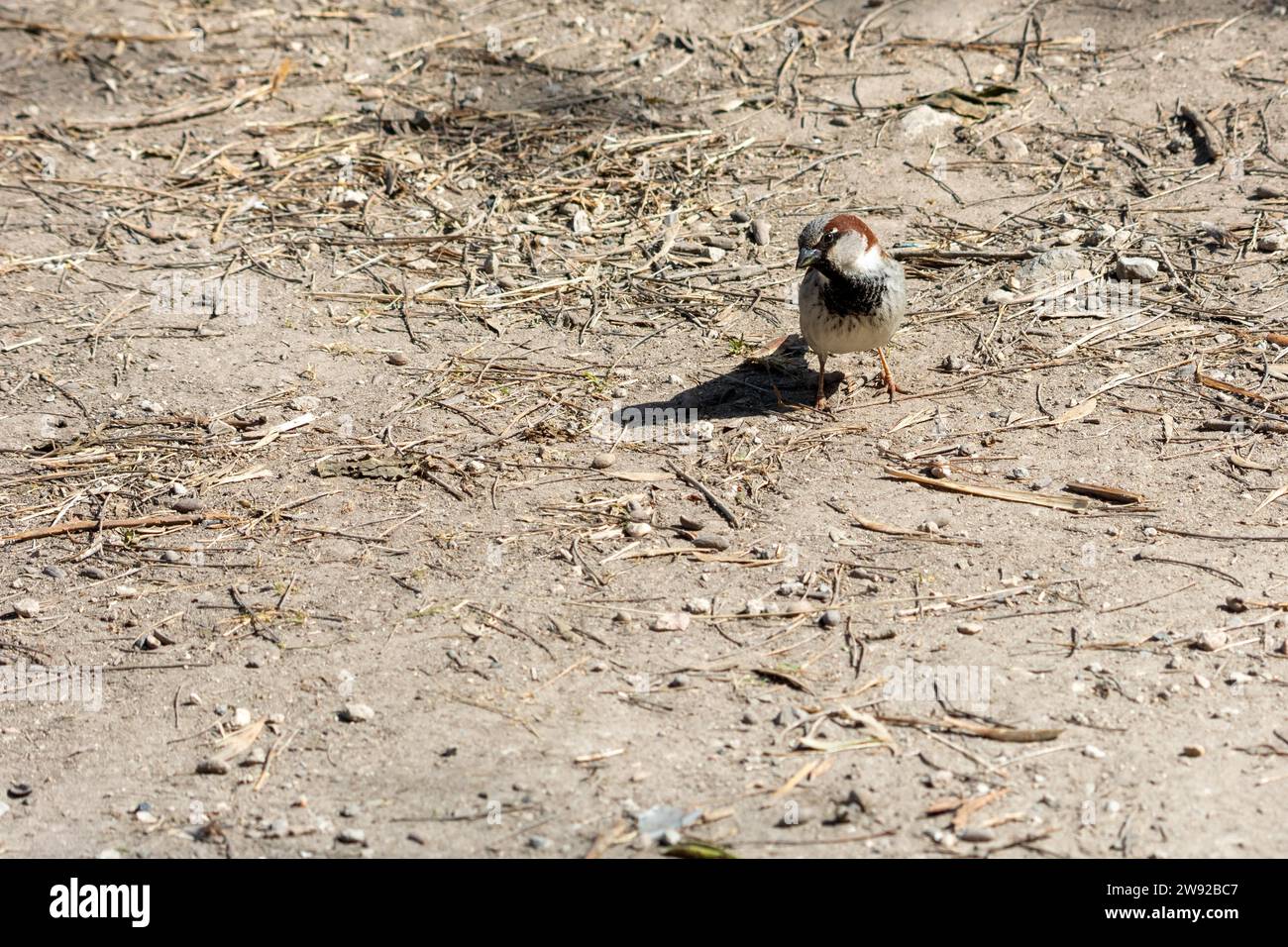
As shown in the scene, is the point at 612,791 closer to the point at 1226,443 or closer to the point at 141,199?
the point at 1226,443

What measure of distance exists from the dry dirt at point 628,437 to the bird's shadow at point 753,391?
28 mm

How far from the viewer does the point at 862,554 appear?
4.52 metres

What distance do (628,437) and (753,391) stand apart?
68 cm

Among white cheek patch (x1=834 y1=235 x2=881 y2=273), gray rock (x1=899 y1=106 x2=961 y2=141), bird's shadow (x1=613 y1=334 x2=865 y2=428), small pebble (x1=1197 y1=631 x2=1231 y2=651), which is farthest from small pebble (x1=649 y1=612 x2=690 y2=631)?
gray rock (x1=899 y1=106 x2=961 y2=141)

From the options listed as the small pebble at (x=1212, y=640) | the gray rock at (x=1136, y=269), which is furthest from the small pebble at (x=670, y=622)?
the gray rock at (x=1136, y=269)

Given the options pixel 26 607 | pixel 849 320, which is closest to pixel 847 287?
pixel 849 320

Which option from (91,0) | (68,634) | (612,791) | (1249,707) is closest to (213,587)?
(68,634)

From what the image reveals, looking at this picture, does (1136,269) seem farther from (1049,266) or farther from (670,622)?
(670,622)

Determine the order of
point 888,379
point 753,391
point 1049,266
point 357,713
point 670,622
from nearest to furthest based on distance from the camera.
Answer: point 357,713, point 670,622, point 888,379, point 753,391, point 1049,266

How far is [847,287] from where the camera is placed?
5.30 meters

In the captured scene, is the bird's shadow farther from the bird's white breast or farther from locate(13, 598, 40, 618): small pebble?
locate(13, 598, 40, 618): small pebble

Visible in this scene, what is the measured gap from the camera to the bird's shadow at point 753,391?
5.50 m

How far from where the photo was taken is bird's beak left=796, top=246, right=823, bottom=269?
17.3ft

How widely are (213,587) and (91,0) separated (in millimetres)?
6029
